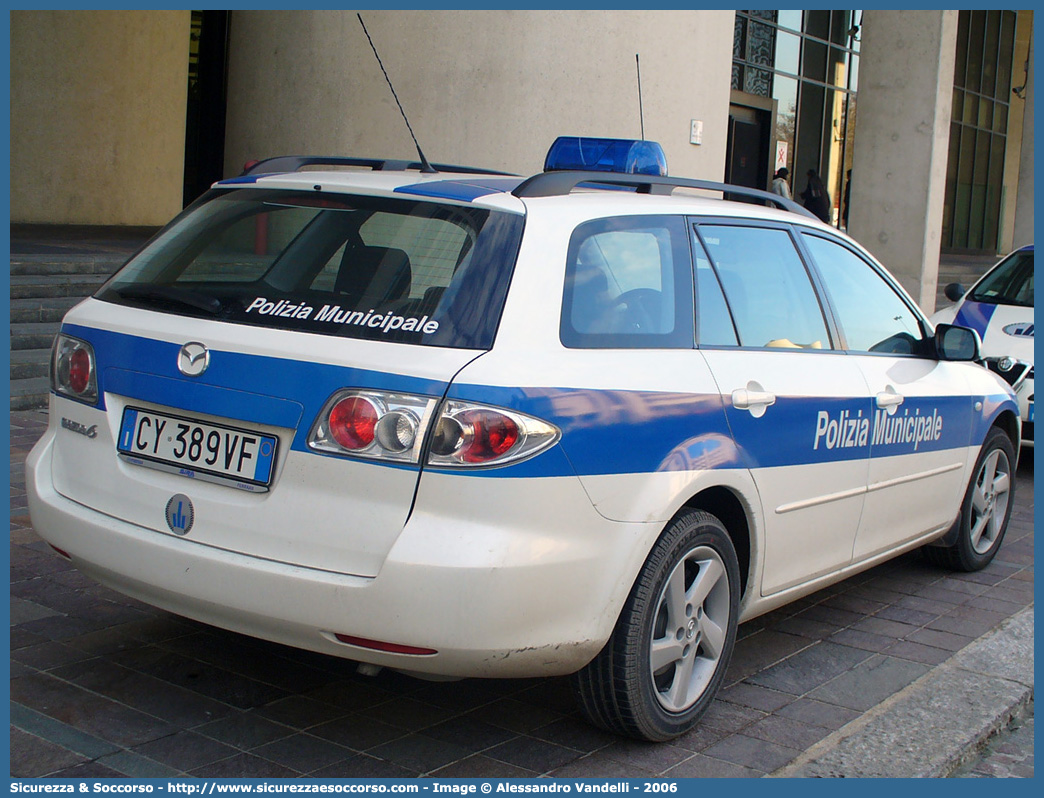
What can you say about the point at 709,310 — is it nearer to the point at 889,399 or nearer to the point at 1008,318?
the point at 889,399

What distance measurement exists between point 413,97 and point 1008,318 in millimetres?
6034

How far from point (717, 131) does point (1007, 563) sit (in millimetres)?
7710

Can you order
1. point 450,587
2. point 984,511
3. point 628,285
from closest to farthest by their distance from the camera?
point 450,587
point 628,285
point 984,511

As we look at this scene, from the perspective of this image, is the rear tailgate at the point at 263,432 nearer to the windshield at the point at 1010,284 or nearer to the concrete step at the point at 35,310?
the concrete step at the point at 35,310

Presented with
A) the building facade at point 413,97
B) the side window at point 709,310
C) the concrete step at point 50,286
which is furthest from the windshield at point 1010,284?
the concrete step at point 50,286

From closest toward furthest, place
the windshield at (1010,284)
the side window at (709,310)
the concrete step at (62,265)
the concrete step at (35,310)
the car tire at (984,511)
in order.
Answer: the side window at (709,310) < the car tire at (984,511) < the concrete step at (35,310) < the windshield at (1010,284) < the concrete step at (62,265)

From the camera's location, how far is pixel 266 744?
3.30 m

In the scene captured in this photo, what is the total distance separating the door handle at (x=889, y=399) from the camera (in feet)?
14.5

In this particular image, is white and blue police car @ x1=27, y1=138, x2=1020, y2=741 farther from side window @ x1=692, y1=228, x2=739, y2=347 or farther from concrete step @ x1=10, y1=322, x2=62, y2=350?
concrete step @ x1=10, y1=322, x2=62, y2=350

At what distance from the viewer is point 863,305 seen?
4.64 metres

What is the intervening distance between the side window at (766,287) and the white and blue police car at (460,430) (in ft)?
0.06

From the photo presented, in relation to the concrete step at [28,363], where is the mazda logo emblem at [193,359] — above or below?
above

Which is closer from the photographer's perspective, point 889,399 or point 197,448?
point 197,448

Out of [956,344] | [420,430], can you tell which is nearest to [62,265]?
[956,344]
